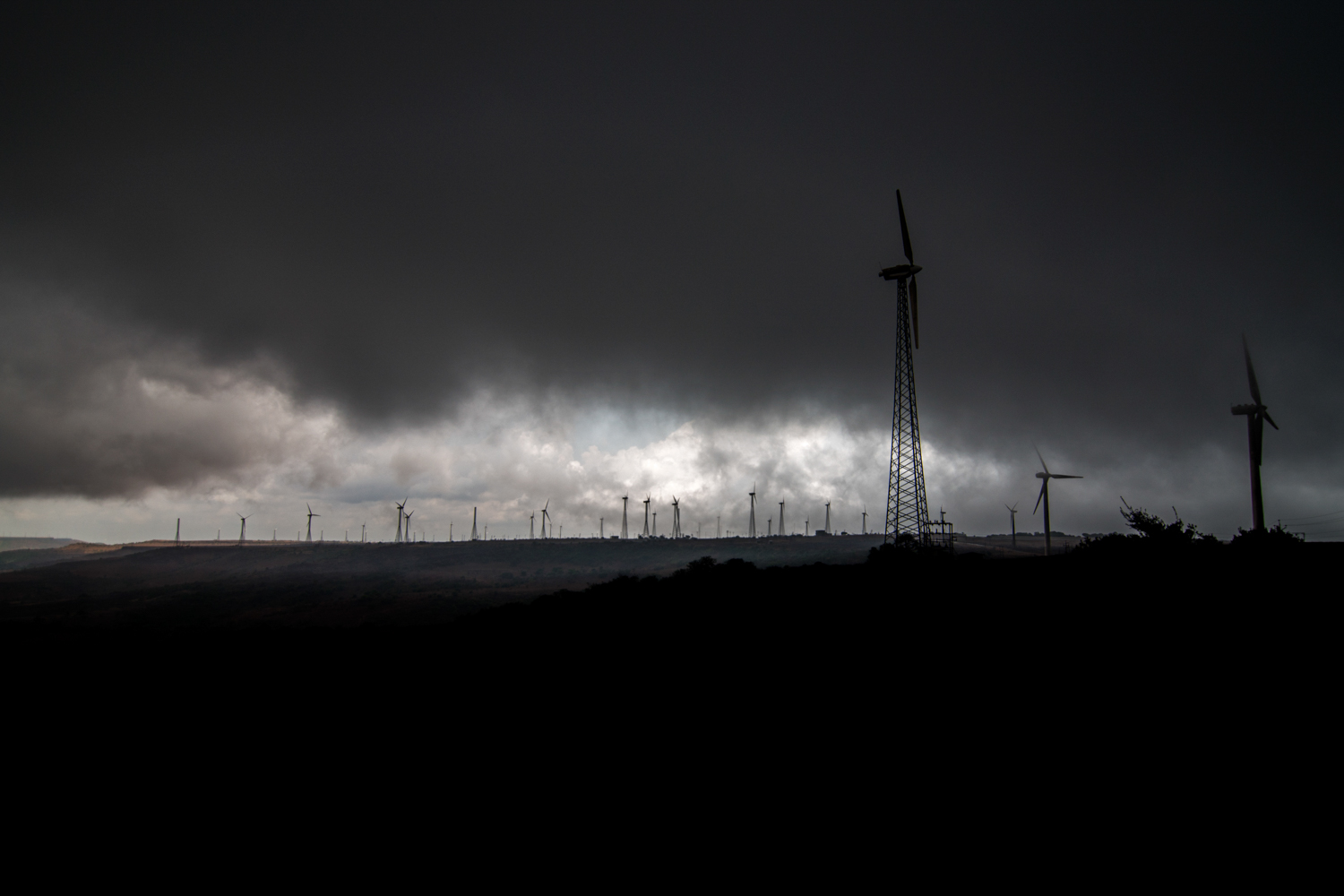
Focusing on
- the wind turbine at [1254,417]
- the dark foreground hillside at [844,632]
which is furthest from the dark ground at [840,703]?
the wind turbine at [1254,417]

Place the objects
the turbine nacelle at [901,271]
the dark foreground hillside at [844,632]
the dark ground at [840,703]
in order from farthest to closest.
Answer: the turbine nacelle at [901,271], the dark foreground hillside at [844,632], the dark ground at [840,703]

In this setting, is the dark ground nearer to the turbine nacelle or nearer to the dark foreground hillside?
the dark foreground hillside

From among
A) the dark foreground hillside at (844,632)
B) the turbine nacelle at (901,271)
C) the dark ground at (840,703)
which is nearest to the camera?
the dark ground at (840,703)

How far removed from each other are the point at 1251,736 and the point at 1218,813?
9.06ft

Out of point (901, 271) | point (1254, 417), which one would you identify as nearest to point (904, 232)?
point (901, 271)

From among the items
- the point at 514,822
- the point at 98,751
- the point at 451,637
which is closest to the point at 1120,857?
the point at 514,822

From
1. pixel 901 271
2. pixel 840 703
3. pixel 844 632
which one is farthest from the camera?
pixel 901 271

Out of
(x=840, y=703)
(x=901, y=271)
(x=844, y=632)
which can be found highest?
(x=901, y=271)

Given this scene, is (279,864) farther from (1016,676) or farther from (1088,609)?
(1088,609)

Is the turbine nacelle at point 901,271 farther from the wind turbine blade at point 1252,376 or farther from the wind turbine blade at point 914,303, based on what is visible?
the wind turbine blade at point 1252,376

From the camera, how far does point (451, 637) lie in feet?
122

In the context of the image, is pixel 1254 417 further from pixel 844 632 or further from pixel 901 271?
pixel 844 632

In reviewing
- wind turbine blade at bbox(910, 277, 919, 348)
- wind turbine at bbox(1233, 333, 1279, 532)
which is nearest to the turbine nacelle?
wind turbine blade at bbox(910, 277, 919, 348)

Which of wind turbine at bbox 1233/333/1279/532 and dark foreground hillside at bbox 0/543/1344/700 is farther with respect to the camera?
wind turbine at bbox 1233/333/1279/532
